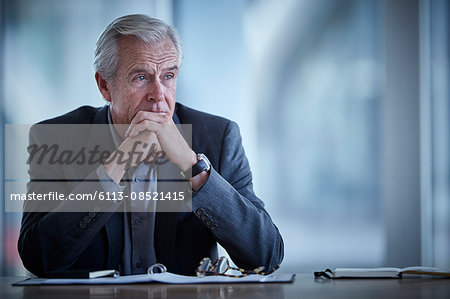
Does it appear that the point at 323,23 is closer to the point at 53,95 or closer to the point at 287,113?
the point at 287,113

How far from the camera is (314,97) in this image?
2.73 meters

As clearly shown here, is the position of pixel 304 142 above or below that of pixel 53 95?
below

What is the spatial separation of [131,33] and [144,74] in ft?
0.51

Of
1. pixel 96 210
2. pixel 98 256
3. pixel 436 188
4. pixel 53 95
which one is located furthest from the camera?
pixel 53 95

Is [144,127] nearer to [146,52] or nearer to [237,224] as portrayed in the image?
[146,52]

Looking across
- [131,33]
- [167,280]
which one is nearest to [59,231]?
[167,280]

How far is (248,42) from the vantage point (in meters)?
2.77

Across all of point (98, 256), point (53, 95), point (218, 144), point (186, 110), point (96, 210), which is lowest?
point (98, 256)

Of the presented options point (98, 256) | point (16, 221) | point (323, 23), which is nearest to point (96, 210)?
point (98, 256)

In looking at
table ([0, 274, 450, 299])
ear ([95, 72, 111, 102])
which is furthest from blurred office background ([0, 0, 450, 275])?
table ([0, 274, 450, 299])

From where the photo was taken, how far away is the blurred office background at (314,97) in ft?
8.63

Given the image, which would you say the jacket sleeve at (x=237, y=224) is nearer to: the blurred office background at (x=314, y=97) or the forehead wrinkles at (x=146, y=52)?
the forehead wrinkles at (x=146, y=52)

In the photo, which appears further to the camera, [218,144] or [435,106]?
[435,106]

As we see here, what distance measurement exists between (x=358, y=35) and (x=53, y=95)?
4.91 ft
